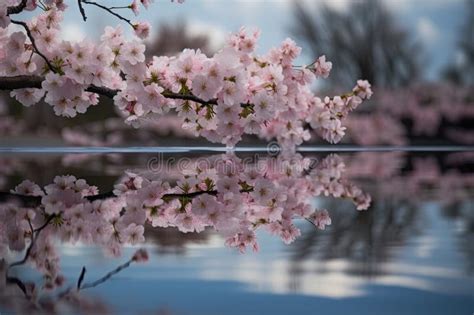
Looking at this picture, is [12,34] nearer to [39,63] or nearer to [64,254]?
[39,63]

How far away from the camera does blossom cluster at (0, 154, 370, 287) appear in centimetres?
90

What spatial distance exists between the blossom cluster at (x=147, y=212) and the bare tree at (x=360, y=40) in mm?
6945

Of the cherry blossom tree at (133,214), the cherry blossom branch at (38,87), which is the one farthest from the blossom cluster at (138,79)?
the cherry blossom tree at (133,214)

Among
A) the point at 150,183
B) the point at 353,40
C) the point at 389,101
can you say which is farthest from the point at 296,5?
the point at 150,183

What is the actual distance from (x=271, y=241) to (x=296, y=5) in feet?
25.9

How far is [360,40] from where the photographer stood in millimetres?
8547

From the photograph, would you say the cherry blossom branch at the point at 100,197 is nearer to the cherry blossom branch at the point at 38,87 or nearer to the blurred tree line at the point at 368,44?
the cherry blossom branch at the point at 38,87

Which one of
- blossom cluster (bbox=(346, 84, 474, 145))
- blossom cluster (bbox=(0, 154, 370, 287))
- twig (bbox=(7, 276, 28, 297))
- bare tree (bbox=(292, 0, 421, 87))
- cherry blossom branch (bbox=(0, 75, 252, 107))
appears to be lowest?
twig (bbox=(7, 276, 28, 297))

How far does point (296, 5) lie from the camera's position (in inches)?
336

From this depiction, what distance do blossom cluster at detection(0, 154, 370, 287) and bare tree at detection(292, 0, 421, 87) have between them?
694 centimetres

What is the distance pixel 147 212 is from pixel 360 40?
7.74m

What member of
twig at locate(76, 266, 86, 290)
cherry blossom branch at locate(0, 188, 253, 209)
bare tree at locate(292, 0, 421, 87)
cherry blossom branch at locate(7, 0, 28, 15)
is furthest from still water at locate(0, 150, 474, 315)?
bare tree at locate(292, 0, 421, 87)

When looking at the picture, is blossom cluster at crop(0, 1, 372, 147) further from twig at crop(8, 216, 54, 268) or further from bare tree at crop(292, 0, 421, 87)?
bare tree at crop(292, 0, 421, 87)

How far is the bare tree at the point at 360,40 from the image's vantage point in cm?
842
